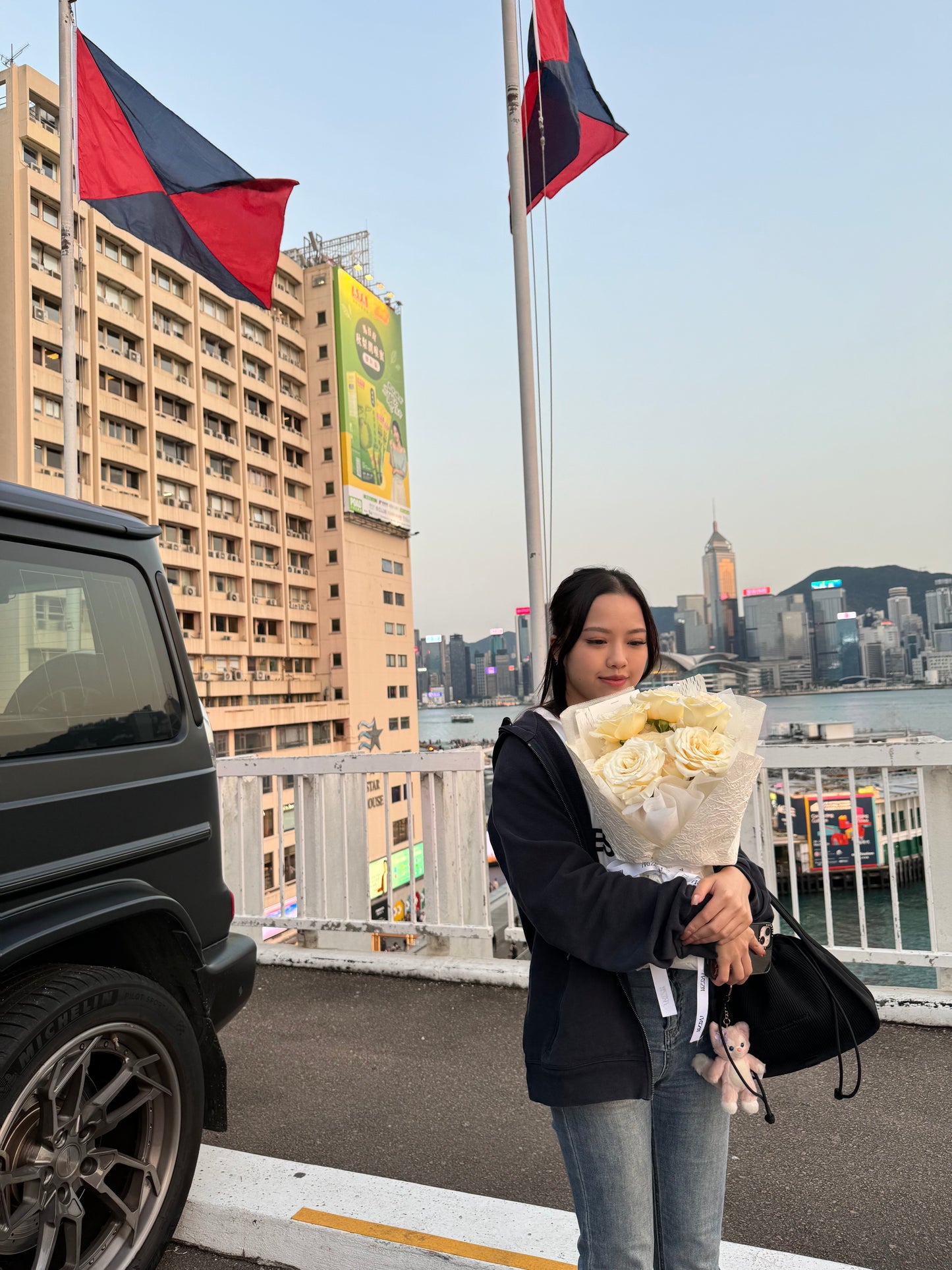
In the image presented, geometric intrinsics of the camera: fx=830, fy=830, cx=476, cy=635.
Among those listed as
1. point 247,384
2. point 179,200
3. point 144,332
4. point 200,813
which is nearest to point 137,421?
point 144,332

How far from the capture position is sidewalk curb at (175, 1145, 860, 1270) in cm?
222

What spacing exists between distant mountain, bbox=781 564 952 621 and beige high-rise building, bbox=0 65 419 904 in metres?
32.7

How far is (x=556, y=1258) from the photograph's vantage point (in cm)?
221

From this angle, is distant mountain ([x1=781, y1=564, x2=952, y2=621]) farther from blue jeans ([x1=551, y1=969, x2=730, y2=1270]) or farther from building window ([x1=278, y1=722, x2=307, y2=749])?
building window ([x1=278, y1=722, x2=307, y2=749])

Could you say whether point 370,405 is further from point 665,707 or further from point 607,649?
point 665,707

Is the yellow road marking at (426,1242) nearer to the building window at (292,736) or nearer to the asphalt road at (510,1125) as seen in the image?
the asphalt road at (510,1125)

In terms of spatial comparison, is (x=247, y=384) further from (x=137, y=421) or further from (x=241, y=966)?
(x=241, y=966)

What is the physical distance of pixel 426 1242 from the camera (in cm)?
229

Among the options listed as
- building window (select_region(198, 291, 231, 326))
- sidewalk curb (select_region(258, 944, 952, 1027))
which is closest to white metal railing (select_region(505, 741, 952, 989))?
sidewalk curb (select_region(258, 944, 952, 1027))

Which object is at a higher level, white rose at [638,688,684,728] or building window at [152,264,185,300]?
building window at [152,264,185,300]

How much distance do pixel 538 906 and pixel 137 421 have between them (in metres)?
56.7

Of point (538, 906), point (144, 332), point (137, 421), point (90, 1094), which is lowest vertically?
point (90, 1094)

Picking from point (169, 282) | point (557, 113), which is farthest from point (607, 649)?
point (169, 282)

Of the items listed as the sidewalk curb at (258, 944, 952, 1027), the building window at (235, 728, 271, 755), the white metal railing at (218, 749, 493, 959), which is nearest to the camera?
the sidewalk curb at (258, 944, 952, 1027)
